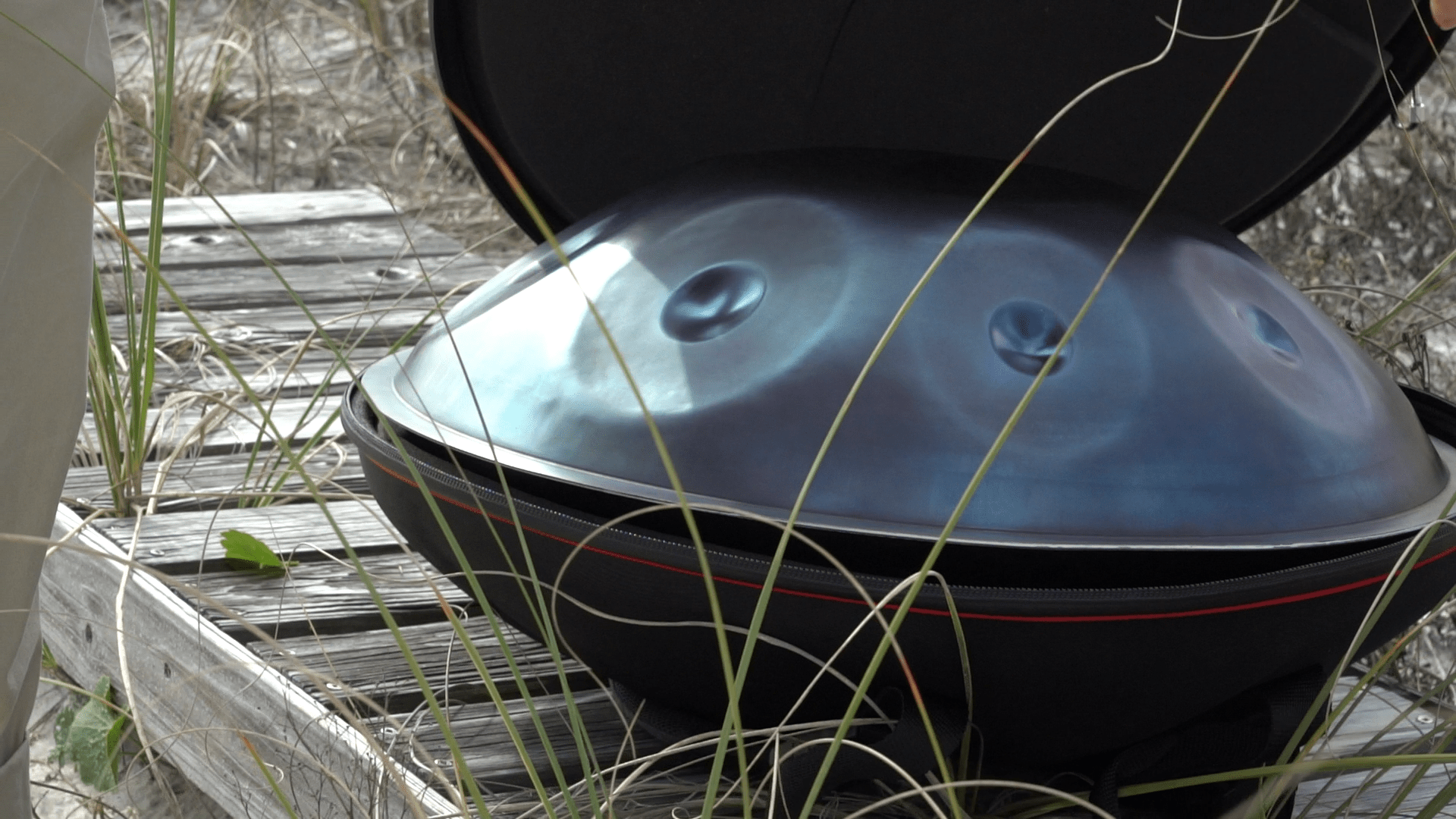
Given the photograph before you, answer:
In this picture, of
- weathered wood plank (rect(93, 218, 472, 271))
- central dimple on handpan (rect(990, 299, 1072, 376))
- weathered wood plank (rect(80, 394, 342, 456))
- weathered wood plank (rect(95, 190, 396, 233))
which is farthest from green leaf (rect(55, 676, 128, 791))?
weathered wood plank (rect(95, 190, 396, 233))

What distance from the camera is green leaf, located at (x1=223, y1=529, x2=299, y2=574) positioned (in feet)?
5.64

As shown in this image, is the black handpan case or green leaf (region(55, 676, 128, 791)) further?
green leaf (region(55, 676, 128, 791))

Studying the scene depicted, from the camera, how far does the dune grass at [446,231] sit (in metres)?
1.05

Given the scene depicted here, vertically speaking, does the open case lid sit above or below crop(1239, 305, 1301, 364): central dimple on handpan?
above

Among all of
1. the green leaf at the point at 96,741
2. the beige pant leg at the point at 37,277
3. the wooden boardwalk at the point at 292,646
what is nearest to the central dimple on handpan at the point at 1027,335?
the wooden boardwalk at the point at 292,646

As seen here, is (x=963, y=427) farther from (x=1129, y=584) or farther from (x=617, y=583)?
(x=617, y=583)

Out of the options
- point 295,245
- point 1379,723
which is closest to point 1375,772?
point 1379,723

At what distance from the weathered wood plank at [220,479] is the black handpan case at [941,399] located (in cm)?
62

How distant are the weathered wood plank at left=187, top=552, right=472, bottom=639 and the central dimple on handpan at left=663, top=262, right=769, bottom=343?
1.71 ft

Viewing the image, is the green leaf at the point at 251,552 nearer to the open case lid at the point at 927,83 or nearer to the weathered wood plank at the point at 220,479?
the weathered wood plank at the point at 220,479

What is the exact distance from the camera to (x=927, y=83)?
59.1 inches

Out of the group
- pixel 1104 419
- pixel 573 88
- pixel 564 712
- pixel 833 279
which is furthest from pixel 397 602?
pixel 1104 419

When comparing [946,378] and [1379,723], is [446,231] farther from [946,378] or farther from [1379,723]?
[946,378]

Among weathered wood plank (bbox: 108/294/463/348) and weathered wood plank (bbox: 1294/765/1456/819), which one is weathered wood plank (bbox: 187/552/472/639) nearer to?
weathered wood plank (bbox: 1294/765/1456/819)
